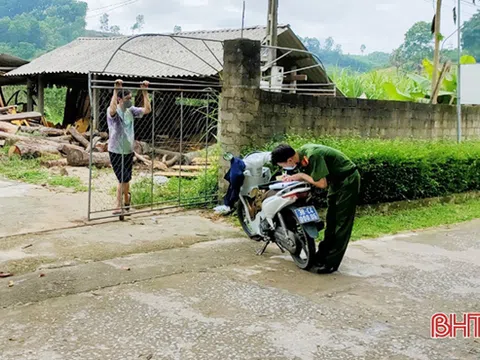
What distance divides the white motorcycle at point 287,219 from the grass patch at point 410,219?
1.53m

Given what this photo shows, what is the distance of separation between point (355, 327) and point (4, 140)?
1289 cm

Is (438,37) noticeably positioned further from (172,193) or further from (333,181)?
(333,181)

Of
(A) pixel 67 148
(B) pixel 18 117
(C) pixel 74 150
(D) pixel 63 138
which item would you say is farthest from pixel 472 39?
(C) pixel 74 150

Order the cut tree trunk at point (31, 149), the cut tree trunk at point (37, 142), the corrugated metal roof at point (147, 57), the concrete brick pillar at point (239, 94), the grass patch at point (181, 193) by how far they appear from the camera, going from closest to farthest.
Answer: the concrete brick pillar at point (239, 94) < the grass patch at point (181, 193) < the cut tree trunk at point (31, 149) < the cut tree trunk at point (37, 142) < the corrugated metal roof at point (147, 57)

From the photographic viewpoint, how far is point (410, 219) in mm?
9039

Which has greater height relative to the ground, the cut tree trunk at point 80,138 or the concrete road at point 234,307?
the cut tree trunk at point 80,138

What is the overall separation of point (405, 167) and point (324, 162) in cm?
440

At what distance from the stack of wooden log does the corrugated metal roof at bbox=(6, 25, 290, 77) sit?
2073mm

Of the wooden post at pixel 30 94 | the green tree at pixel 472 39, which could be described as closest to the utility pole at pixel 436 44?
the wooden post at pixel 30 94

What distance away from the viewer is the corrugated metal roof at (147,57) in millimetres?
16609

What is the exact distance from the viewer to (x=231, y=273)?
19.2 ft

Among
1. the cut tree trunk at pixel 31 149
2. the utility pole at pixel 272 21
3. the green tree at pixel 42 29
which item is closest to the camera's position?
the cut tree trunk at pixel 31 149

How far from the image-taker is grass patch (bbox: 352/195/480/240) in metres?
8.11

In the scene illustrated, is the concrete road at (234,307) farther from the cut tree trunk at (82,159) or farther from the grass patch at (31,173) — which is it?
the cut tree trunk at (82,159)
